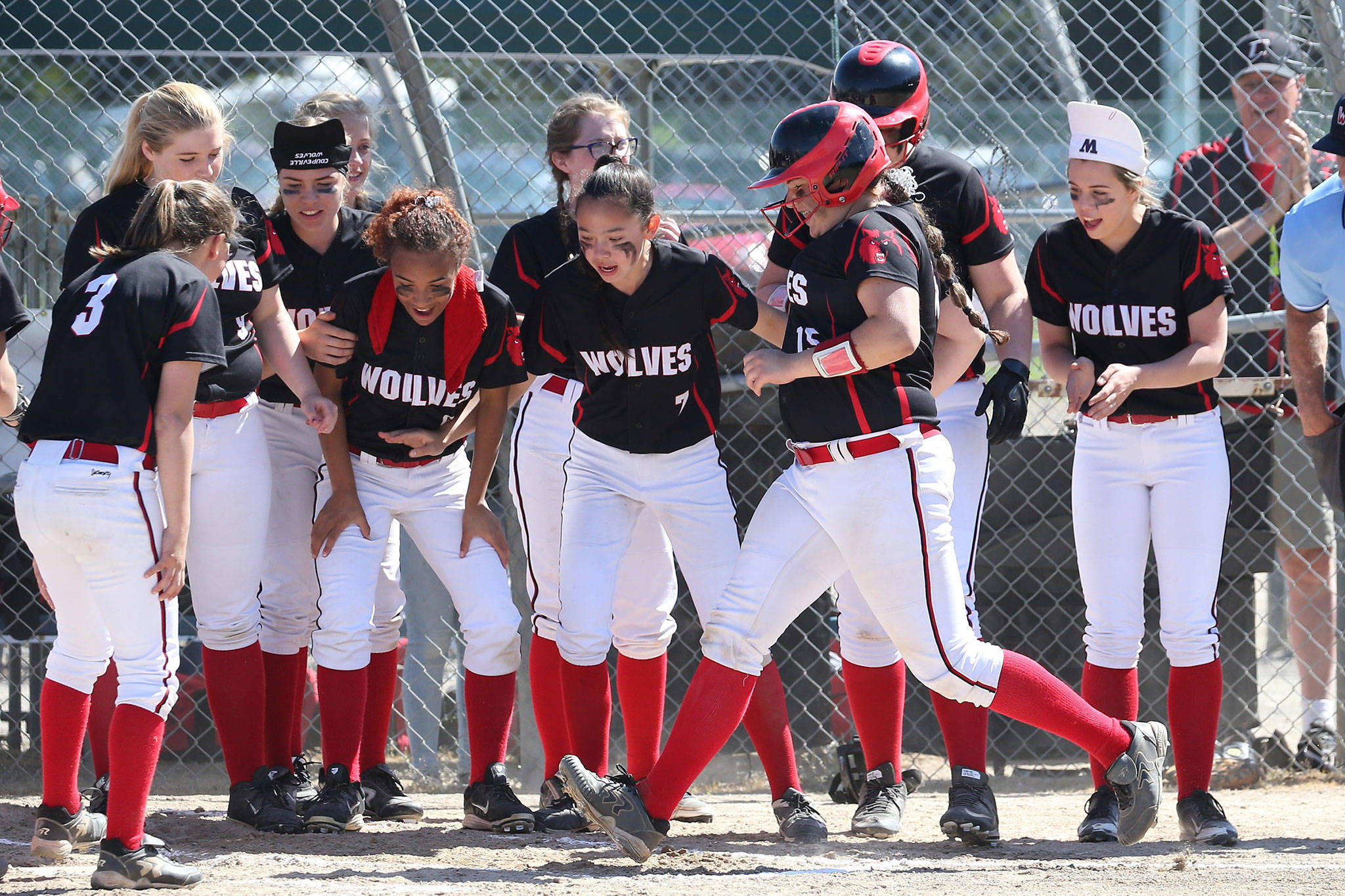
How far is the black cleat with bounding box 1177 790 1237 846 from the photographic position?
3.39 meters

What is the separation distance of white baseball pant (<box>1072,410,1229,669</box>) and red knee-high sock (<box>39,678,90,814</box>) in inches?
94.4

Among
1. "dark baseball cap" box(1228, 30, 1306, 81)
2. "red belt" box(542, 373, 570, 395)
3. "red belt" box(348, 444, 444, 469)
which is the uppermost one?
"dark baseball cap" box(1228, 30, 1306, 81)

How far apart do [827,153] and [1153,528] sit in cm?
131

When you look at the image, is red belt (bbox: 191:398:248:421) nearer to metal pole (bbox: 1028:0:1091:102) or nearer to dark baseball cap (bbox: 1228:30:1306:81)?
metal pole (bbox: 1028:0:1091:102)

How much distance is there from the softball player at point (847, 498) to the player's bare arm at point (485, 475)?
77 cm

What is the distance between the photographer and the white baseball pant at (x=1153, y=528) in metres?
3.46

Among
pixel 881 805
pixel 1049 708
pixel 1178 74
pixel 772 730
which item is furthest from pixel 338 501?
pixel 1178 74

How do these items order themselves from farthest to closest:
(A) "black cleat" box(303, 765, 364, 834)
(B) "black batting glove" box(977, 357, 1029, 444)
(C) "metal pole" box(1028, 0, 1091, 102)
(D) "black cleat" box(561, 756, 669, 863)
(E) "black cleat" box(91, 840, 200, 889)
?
(C) "metal pole" box(1028, 0, 1091, 102) → (A) "black cleat" box(303, 765, 364, 834) → (B) "black batting glove" box(977, 357, 1029, 444) → (D) "black cleat" box(561, 756, 669, 863) → (E) "black cleat" box(91, 840, 200, 889)

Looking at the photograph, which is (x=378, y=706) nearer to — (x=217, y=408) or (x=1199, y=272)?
(x=217, y=408)

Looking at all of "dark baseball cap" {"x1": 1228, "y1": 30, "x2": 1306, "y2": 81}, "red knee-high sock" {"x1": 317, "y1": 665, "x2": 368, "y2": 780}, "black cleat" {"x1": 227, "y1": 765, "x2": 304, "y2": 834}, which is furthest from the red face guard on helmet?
"dark baseball cap" {"x1": 1228, "y1": 30, "x2": 1306, "y2": 81}

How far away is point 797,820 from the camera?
3455mm

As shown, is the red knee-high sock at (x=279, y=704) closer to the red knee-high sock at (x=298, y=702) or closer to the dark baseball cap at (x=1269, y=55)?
the red knee-high sock at (x=298, y=702)

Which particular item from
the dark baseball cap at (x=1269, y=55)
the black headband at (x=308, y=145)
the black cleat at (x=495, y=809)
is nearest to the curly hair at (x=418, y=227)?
the black headband at (x=308, y=145)

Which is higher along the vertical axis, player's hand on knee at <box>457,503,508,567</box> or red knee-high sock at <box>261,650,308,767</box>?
player's hand on knee at <box>457,503,508,567</box>
